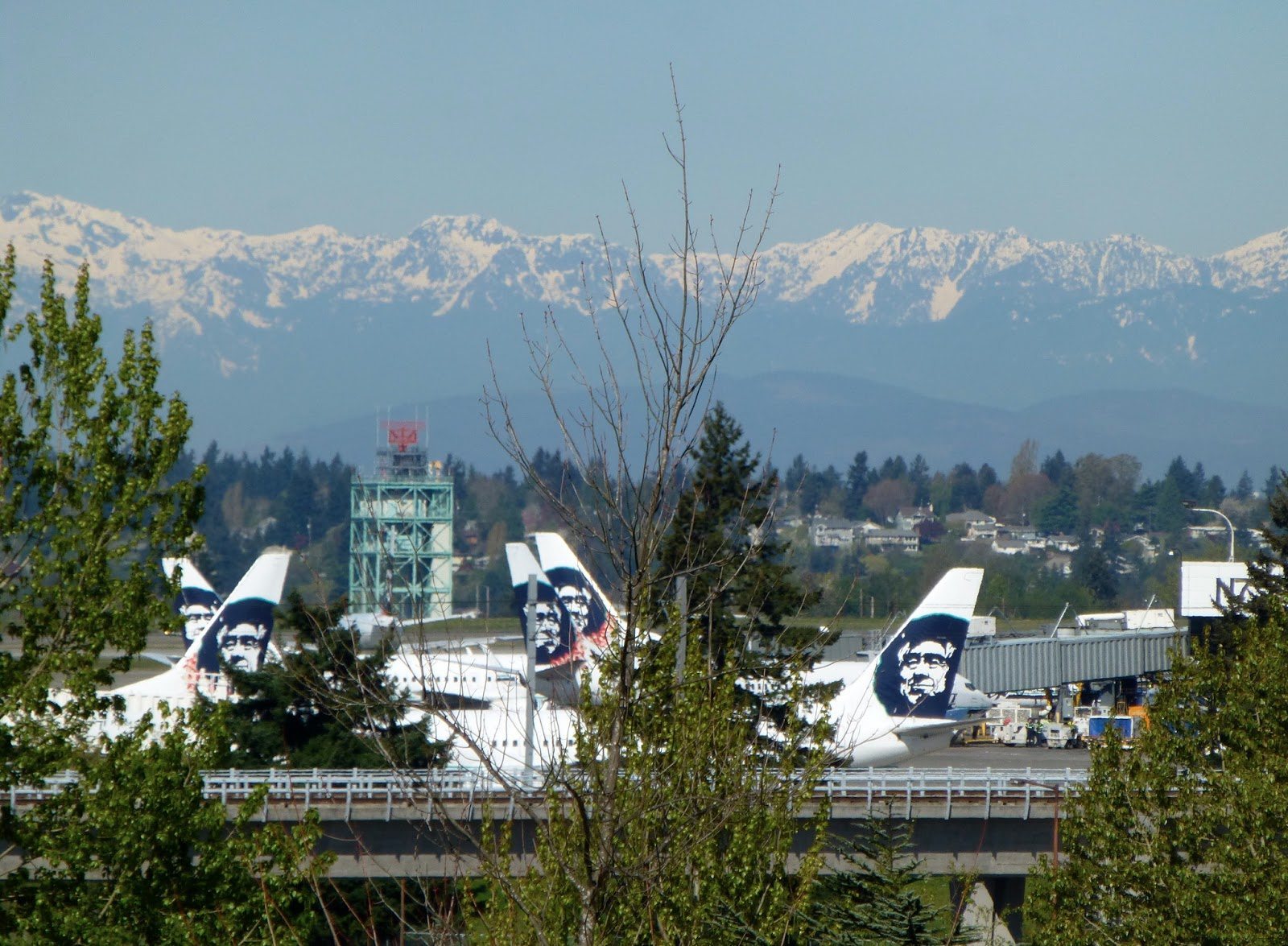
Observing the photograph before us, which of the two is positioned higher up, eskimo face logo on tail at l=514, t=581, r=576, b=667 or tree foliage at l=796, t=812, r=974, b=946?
eskimo face logo on tail at l=514, t=581, r=576, b=667

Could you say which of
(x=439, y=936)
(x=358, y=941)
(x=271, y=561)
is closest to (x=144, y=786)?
(x=439, y=936)

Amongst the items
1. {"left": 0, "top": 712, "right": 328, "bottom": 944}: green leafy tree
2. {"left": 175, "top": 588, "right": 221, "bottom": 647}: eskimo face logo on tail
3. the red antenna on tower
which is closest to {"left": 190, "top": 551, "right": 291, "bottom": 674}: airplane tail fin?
{"left": 175, "top": 588, "right": 221, "bottom": 647}: eskimo face logo on tail

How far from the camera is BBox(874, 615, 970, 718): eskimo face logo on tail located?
4003cm

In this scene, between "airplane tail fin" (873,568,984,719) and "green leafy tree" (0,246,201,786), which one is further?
"airplane tail fin" (873,568,984,719)

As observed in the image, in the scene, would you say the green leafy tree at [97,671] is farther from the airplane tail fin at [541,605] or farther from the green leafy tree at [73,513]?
the airplane tail fin at [541,605]

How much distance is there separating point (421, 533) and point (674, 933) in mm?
135468

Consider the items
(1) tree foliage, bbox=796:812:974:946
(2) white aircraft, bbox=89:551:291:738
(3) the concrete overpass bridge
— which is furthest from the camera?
(2) white aircraft, bbox=89:551:291:738

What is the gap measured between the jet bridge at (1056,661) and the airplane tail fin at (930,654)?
3520cm

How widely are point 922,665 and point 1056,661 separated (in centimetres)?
3678

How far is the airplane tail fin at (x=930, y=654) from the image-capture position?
131 feet

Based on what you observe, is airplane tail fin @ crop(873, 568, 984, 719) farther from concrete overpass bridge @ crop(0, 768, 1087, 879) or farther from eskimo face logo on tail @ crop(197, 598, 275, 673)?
eskimo face logo on tail @ crop(197, 598, 275, 673)

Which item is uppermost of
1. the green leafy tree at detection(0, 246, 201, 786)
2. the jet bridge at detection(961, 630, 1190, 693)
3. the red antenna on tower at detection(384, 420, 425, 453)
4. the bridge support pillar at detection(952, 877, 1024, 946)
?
the red antenna on tower at detection(384, 420, 425, 453)

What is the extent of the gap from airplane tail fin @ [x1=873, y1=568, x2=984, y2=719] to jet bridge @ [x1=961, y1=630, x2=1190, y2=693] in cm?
3520

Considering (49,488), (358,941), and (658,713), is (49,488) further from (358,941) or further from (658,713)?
(358,941)
